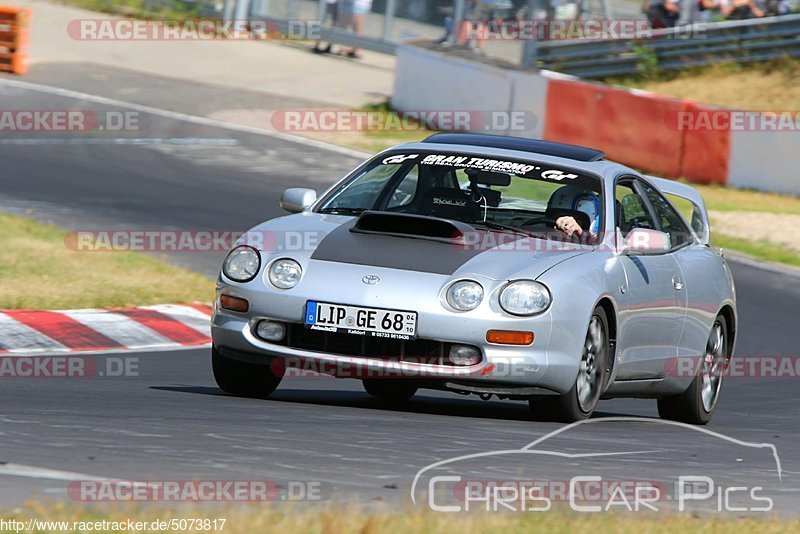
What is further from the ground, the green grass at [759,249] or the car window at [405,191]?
the car window at [405,191]

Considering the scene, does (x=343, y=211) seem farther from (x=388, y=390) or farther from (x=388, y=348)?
(x=388, y=348)

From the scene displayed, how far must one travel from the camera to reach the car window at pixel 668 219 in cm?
834

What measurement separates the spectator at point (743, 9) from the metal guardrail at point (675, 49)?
20 cm

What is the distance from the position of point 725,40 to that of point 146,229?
14.3 metres

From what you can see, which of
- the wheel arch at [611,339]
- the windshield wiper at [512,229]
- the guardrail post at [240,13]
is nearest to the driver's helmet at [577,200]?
the windshield wiper at [512,229]

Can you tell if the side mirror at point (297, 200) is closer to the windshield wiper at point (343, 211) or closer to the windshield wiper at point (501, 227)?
the windshield wiper at point (343, 211)

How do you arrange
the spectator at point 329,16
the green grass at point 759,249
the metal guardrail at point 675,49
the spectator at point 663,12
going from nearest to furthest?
the green grass at point 759,249 → the metal guardrail at point 675,49 → the spectator at point 663,12 → the spectator at point 329,16

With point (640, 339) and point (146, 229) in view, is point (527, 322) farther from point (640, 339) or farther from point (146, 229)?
point (146, 229)

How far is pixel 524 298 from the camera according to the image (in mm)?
6621

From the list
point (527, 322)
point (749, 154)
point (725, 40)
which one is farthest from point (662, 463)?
point (725, 40)

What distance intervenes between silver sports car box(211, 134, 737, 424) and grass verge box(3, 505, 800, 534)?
1.96 m

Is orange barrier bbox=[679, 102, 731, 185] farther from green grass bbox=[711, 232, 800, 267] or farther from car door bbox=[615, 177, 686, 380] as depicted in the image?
car door bbox=[615, 177, 686, 380]

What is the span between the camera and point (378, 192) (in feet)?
26.0

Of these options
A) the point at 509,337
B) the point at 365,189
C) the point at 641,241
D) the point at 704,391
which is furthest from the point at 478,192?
the point at 704,391
